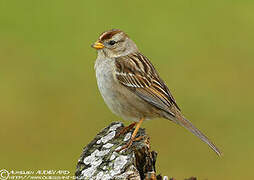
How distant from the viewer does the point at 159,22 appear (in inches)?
638

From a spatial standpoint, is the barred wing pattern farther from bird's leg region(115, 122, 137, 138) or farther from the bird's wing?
bird's leg region(115, 122, 137, 138)

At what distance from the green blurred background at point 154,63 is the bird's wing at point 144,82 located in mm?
3121

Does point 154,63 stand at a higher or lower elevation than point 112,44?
higher

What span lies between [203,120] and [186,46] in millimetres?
3906

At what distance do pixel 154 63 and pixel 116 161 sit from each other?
9221 millimetres

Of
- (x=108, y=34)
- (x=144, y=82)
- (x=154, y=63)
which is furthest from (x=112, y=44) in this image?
(x=154, y=63)

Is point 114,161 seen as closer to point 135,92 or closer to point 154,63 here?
point 135,92

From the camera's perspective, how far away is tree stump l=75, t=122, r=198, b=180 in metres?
4.51

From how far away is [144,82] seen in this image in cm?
650

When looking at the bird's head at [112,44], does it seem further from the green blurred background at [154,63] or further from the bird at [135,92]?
the green blurred background at [154,63]

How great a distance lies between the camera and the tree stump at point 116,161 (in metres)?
4.51


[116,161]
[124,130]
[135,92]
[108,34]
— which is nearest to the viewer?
[116,161]

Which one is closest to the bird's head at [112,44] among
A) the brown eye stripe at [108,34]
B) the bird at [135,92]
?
the brown eye stripe at [108,34]

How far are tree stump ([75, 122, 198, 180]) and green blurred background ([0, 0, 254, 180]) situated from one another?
4.27 m
